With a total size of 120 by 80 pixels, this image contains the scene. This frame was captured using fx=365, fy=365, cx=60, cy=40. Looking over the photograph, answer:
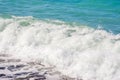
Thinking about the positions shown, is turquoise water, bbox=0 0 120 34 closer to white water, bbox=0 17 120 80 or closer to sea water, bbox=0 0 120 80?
sea water, bbox=0 0 120 80

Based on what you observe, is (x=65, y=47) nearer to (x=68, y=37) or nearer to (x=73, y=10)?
(x=68, y=37)

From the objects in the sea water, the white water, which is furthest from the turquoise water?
the white water

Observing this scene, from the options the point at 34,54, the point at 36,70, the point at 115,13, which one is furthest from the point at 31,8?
the point at 36,70

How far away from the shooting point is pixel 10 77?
40.3 feet

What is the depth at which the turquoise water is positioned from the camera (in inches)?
736

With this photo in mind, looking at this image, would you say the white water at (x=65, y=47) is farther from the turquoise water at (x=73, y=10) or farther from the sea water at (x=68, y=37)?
the turquoise water at (x=73, y=10)

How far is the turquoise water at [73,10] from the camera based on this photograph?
1869 centimetres

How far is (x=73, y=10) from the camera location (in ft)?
70.3

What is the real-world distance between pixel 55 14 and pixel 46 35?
16.7ft

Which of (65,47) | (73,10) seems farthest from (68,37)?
(73,10)

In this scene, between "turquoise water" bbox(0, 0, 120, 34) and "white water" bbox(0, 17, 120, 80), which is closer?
"white water" bbox(0, 17, 120, 80)

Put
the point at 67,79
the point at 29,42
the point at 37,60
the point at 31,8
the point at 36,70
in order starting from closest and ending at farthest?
the point at 67,79, the point at 36,70, the point at 37,60, the point at 29,42, the point at 31,8

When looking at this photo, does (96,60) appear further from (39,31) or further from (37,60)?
(39,31)

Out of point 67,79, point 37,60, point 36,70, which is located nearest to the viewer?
point 67,79
